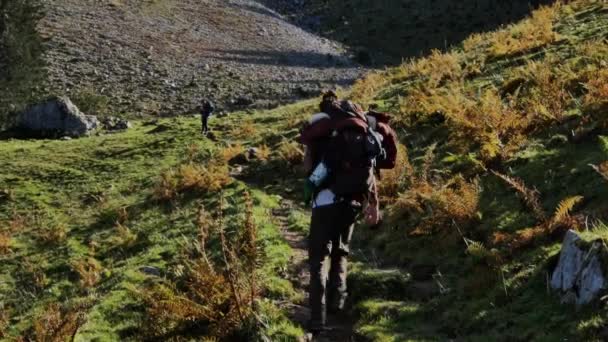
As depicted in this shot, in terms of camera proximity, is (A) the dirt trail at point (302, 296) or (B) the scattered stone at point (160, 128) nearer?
(A) the dirt trail at point (302, 296)

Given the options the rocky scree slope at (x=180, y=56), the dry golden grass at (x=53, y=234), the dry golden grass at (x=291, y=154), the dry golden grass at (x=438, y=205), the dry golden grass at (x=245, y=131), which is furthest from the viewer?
the rocky scree slope at (x=180, y=56)

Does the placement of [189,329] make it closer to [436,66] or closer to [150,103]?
[436,66]

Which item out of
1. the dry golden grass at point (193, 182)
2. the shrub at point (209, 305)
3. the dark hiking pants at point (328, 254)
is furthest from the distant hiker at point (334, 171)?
the dry golden grass at point (193, 182)

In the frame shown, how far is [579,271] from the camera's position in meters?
5.73

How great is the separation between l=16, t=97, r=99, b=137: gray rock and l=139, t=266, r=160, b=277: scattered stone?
18.9 meters

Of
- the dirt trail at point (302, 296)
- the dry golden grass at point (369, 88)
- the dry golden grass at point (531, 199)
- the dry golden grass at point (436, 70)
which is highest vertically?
the dry golden grass at point (436, 70)

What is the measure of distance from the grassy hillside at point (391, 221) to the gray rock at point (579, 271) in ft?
0.45

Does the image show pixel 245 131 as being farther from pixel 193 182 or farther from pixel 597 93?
pixel 597 93

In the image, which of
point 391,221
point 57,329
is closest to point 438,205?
point 391,221

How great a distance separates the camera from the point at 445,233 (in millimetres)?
8445

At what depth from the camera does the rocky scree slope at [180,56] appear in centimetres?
3734

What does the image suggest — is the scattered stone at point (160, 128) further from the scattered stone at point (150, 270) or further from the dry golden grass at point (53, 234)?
the scattered stone at point (150, 270)

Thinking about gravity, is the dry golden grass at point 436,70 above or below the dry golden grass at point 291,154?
above

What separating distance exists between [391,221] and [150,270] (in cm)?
378
